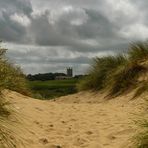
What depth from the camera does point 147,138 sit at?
6422mm

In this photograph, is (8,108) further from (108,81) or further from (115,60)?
(115,60)

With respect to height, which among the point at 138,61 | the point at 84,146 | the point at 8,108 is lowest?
the point at 84,146

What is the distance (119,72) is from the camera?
15758 mm

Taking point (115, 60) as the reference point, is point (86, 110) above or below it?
below

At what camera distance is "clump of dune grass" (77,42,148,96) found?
15164mm

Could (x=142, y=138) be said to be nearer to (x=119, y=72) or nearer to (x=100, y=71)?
(x=119, y=72)

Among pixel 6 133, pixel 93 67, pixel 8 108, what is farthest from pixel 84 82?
pixel 6 133

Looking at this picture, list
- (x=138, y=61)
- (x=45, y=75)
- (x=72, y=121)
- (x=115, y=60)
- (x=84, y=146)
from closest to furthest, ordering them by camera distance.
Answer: (x=84, y=146)
(x=72, y=121)
(x=138, y=61)
(x=115, y=60)
(x=45, y=75)

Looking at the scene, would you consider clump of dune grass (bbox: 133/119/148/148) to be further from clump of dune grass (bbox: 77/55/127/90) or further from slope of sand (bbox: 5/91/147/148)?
clump of dune grass (bbox: 77/55/127/90)

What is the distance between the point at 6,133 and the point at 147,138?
188cm

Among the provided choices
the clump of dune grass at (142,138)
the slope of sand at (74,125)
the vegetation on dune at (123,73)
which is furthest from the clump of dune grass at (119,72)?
the clump of dune grass at (142,138)

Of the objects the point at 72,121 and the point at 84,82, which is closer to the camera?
the point at 72,121

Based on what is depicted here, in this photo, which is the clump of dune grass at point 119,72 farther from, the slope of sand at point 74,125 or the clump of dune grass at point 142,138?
the clump of dune grass at point 142,138

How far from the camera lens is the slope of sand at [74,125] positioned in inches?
301
